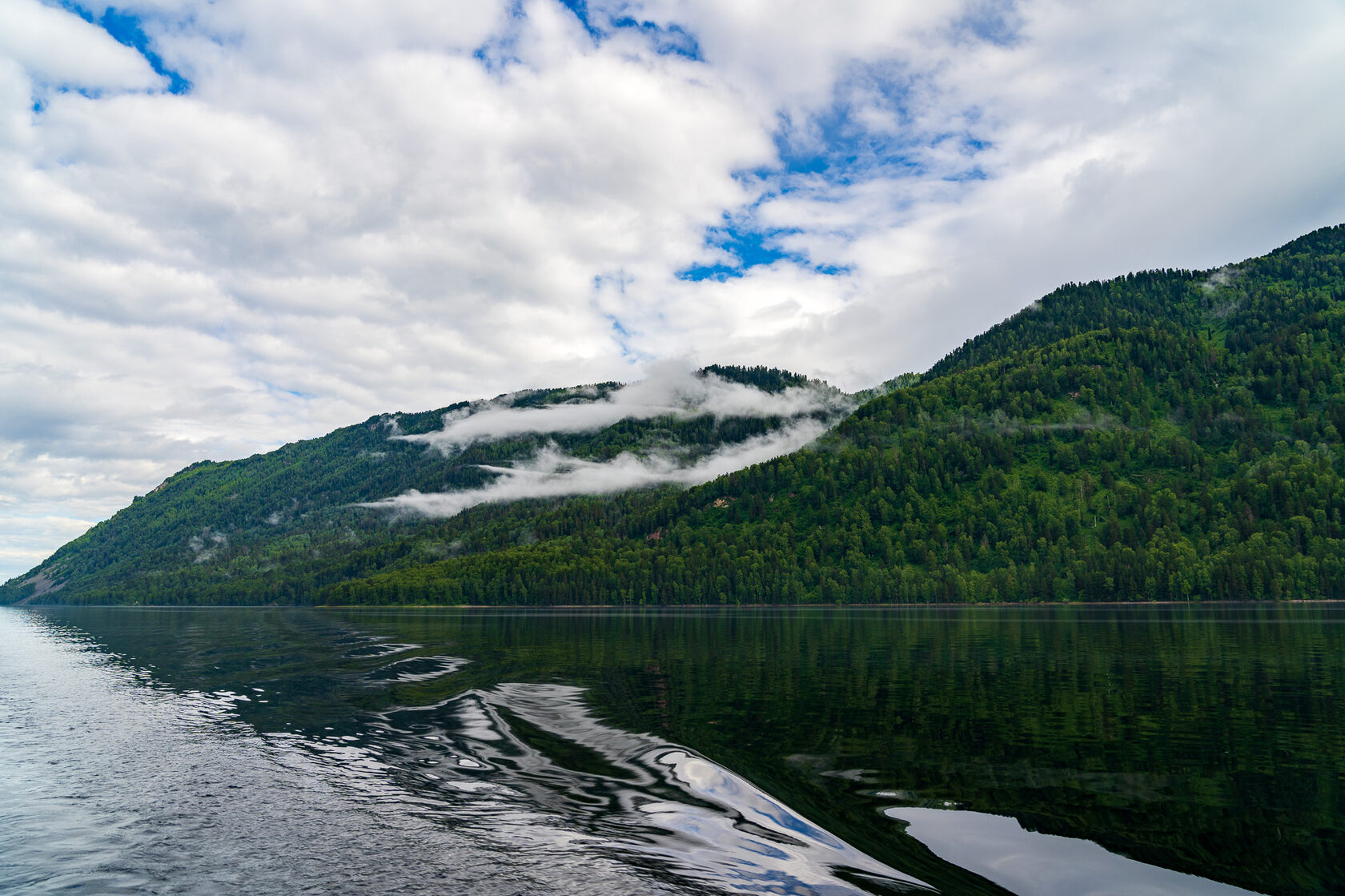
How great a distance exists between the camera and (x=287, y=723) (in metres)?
45.1

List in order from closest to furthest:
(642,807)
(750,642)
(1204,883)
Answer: (1204,883) → (642,807) → (750,642)

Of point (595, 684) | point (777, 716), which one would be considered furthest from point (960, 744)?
point (595, 684)

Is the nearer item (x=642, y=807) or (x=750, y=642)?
(x=642, y=807)

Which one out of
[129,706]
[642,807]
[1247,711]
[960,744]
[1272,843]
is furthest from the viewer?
[129,706]

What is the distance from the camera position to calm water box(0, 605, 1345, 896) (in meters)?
20.2

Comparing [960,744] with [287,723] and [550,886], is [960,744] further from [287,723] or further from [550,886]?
[287,723]

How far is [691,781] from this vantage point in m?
29.7

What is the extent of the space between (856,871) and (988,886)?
3.43m

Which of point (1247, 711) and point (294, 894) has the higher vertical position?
point (294, 894)

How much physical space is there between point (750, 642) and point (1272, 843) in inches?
3330

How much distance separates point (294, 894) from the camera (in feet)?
62.3

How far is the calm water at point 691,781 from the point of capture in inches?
796

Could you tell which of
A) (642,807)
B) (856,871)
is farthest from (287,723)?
(856,871)

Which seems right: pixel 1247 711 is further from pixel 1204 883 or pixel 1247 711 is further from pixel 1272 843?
pixel 1204 883
